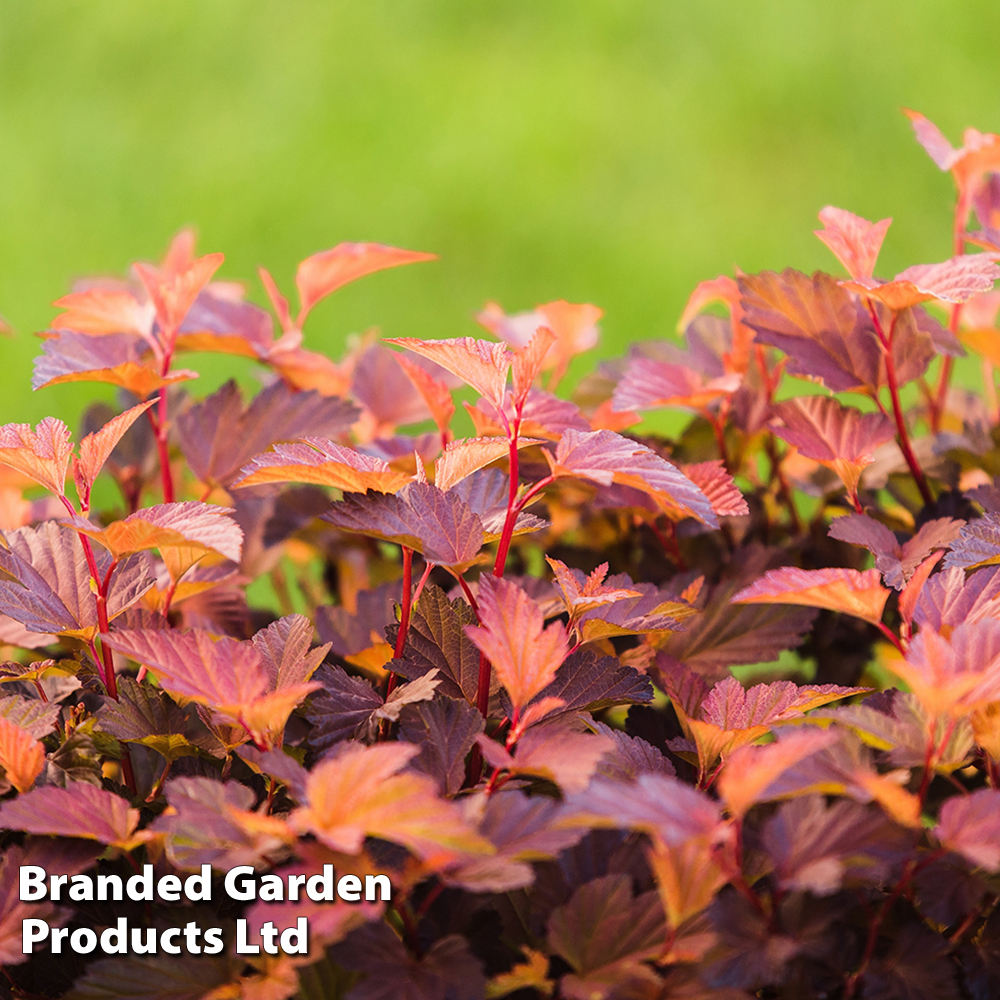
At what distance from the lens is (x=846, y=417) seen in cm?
99

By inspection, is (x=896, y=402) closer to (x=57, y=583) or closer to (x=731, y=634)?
(x=731, y=634)

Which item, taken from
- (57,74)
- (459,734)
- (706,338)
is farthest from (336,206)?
(459,734)

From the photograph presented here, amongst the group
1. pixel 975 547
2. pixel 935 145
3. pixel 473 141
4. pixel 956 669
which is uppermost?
pixel 473 141

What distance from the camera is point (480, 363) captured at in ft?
2.62

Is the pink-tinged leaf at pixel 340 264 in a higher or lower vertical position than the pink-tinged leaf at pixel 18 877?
higher

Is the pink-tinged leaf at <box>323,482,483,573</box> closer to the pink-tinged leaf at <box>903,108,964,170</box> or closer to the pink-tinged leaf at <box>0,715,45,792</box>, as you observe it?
the pink-tinged leaf at <box>0,715,45,792</box>

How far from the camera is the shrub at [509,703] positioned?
1.99 ft

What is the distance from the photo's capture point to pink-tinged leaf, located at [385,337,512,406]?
792mm

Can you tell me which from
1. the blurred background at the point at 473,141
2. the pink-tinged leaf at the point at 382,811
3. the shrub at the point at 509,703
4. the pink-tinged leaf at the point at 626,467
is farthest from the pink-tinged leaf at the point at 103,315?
the blurred background at the point at 473,141

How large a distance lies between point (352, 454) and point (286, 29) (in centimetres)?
409

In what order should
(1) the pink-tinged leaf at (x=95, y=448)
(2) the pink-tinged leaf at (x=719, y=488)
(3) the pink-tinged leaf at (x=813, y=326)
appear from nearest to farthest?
(1) the pink-tinged leaf at (x=95, y=448)
(2) the pink-tinged leaf at (x=719, y=488)
(3) the pink-tinged leaf at (x=813, y=326)

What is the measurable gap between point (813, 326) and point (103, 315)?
65 centimetres

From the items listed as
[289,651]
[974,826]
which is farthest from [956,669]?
[289,651]

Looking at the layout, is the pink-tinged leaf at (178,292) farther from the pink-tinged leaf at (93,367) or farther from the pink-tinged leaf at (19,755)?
the pink-tinged leaf at (19,755)
